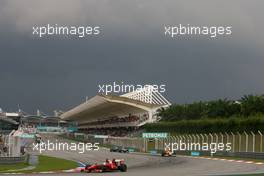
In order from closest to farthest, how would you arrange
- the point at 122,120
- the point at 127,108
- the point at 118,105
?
the point at 118,105
the point at 127,108
the point at 122,120

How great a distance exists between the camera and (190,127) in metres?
76.9

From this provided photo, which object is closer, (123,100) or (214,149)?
(214,149)

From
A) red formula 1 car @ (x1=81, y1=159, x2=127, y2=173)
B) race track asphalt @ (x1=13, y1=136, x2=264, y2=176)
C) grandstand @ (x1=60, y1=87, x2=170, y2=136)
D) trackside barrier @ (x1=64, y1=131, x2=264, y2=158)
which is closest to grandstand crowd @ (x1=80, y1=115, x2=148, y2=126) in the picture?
grandstand @ (x1=60, y1=87, x2=170, y2=136)

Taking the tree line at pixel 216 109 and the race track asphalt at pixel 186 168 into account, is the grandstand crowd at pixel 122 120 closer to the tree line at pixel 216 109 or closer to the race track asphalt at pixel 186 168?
the tree line at pixel 216 109

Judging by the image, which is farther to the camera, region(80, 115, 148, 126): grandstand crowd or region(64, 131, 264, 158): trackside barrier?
region(80, 115, 148, 126): grandstand crowd

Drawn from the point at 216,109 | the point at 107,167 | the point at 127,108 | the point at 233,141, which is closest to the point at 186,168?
the point at 107,167

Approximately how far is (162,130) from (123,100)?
10.6 meters

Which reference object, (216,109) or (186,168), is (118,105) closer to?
(216,109)

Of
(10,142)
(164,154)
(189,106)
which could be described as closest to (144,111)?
(189,106)

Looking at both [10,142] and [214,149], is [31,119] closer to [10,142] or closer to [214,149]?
[214,149]

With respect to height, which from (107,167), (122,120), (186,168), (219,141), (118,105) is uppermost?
(118,105)

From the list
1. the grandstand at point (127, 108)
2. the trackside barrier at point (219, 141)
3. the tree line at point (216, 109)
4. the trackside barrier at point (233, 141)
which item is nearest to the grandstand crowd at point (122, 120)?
the grandstand at point (127, 108)

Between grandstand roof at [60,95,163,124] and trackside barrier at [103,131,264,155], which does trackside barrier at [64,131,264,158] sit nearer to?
trackside barrier at [103,131,264,155]

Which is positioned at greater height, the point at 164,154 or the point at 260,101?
the point at 260,101
